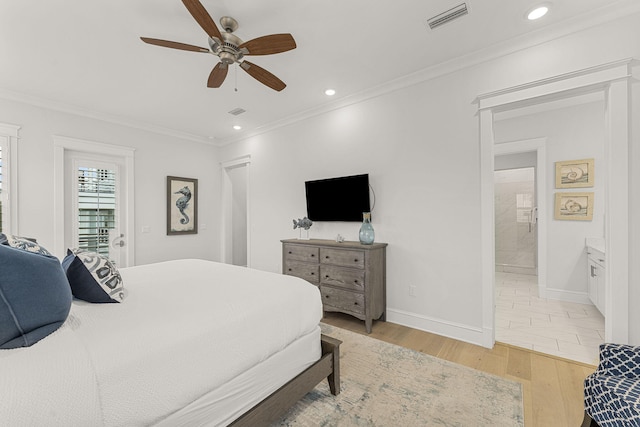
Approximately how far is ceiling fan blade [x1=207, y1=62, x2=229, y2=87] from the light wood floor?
9.26 feet

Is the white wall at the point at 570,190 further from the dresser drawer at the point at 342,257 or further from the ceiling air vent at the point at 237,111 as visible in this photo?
the ceiling air vent at the point at 237,111

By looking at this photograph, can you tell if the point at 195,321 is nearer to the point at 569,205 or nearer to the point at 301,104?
the point at 301,104

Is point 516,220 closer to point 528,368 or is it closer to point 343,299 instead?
point 528,368

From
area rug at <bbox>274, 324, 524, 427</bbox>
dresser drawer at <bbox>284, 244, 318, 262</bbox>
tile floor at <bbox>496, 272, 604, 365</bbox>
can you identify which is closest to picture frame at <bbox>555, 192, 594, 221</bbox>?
tile floor at <bbox>496, 272, 604, 365</bbox>

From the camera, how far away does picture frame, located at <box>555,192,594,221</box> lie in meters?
3.64

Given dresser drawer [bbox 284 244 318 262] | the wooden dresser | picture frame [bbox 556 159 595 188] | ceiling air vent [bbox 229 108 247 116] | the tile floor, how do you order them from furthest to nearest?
1. ceiling air vent [bbox 229 108 247 116]
2. picture frame [bbox 556 159 595 188]
3. dresser drawer [bbox 284 244 318 262]
4. the wooden dresser
5. the tile floor

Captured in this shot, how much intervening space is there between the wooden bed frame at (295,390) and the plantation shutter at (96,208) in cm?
390

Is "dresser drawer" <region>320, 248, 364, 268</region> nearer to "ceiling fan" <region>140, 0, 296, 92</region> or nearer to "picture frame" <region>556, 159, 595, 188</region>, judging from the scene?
"ceiling fan" <region>140, 0, 296, 92</region>

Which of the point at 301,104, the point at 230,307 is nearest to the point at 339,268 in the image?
the point at 230,307

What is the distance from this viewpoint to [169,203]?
4645 millimetres

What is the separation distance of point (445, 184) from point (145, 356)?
2.77 metres

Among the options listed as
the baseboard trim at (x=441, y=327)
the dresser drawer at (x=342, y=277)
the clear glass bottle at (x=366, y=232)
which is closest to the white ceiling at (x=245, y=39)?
the clear glass bottle at (x=366, y=232)

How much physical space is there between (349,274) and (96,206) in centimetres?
384

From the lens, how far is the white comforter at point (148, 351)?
0.83m
